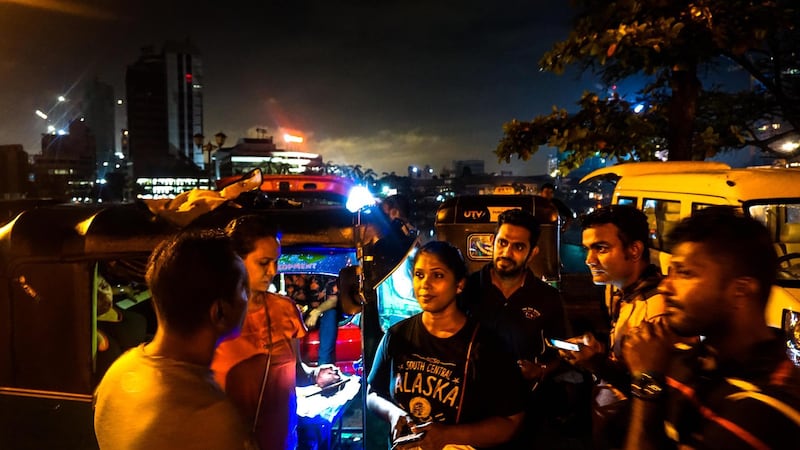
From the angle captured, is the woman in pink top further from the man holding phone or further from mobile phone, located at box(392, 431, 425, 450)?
the man holding phone

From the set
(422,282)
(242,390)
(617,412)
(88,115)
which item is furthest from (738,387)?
(88,115)

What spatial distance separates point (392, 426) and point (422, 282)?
72 cm

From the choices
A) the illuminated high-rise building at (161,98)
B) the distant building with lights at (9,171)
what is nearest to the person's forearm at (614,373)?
the distant building with lights at (9,171)

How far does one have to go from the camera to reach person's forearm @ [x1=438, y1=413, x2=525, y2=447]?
86.5 inches

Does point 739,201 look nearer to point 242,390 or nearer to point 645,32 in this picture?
point 645,32

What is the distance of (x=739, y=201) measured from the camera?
531 cm

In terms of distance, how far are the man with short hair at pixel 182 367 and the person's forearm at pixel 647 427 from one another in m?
1.27

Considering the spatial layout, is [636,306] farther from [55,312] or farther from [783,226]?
[783,226]

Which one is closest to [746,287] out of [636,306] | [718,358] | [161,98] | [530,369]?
[718,358]

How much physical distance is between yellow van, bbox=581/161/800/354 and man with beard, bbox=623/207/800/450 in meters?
3.19

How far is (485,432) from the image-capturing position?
2.21 m

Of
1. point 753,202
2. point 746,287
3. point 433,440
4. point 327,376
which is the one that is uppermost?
point 753,202

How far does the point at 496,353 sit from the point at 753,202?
15.1ft

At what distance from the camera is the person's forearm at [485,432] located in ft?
7.21
